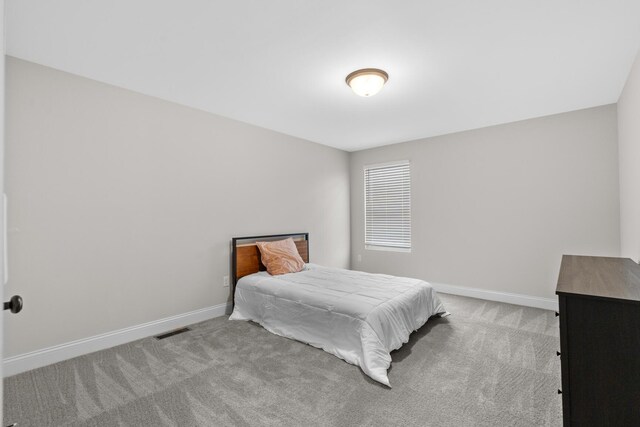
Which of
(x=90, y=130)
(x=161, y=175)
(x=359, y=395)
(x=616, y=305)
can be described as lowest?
(x=359, y=395)

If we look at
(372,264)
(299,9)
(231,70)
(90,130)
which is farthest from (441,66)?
(372,264)

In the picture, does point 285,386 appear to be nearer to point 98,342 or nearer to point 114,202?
point 98,342

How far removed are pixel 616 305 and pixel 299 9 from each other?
217 centimetres

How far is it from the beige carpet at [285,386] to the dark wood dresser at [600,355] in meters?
0.59

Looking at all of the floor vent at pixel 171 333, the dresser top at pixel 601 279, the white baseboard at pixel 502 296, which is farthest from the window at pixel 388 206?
the floor vent at pixel 171 333

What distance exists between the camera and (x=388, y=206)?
203 inches

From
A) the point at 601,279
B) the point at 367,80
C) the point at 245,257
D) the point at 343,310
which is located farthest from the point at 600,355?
the point at 245,257

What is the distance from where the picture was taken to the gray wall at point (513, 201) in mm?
3424

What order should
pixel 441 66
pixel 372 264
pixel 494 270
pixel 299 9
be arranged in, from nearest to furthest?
pixel 299 9
pixel 441 66
pixel 494 270
pixel 372 264

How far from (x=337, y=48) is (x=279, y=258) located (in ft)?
7.89

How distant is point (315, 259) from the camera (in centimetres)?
491

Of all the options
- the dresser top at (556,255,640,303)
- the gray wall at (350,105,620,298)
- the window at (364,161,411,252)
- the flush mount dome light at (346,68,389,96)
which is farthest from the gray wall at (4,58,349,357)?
the dresser top at (556,255,640,303)

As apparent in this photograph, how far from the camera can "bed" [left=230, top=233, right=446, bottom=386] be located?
2.42 metres

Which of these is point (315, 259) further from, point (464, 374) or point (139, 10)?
point (139, 10)
